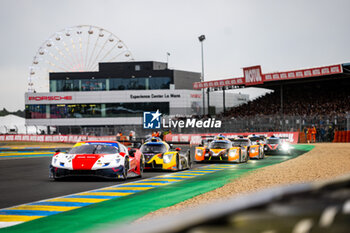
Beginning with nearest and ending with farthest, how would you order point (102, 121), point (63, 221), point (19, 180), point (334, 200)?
point (334, 200) < point (63, 221) < point (19, 180) < point (102, 121)

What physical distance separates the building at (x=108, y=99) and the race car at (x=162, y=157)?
57.7 meters

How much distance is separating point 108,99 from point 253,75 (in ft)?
94.2

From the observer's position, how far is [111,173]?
14.0 meters

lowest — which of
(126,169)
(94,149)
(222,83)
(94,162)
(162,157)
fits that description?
(126,169)

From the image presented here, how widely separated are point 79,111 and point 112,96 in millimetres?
5660

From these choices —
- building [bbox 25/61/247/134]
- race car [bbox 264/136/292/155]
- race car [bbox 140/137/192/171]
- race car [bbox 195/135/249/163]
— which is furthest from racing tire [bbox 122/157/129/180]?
building [bbox 25/61/247/134]

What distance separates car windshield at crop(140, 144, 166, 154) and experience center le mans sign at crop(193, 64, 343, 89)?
1382 inches

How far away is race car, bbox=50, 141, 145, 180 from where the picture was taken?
13891 millimetres

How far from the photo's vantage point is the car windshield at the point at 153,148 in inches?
719

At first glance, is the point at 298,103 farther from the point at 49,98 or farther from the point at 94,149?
the point at 94,149

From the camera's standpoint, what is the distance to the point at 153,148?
18.4 m

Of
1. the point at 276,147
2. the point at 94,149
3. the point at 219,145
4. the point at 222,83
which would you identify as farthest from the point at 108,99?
the point at 94,149

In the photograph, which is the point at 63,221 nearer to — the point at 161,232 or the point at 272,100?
the point at 161,232

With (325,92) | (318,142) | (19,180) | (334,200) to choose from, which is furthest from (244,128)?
(334,200)
